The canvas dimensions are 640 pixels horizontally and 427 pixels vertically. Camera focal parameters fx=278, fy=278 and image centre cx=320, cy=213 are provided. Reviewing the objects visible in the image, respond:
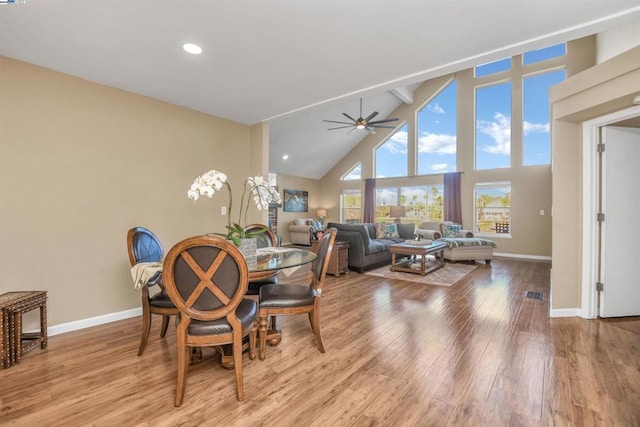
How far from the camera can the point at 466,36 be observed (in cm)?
210

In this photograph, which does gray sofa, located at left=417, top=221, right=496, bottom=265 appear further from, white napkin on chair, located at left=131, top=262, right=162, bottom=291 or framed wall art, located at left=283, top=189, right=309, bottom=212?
white napkin on chair, located at left=131, top=262, right=162, bottom=291

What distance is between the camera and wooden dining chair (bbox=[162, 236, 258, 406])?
5.20 ft

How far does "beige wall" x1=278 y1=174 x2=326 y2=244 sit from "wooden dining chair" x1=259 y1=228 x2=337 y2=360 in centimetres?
735

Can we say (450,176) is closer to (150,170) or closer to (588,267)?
(588,267)

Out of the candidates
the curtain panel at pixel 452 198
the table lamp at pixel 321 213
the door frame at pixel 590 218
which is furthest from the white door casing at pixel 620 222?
the table lamp at pixel 321 213

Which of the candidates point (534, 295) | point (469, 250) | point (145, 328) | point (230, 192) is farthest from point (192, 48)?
point (469, 250)

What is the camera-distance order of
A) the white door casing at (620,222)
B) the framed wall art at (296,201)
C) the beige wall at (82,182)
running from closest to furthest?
the beige wall at (82,182), the white door casing at (620,222), the framed wall art at (296,201)

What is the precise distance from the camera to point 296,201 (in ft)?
33.6

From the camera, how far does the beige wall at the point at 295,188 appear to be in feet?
31.8

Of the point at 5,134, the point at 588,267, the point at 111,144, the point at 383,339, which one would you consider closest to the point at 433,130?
the point at 588,267

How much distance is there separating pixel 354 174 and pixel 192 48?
8.64 metres

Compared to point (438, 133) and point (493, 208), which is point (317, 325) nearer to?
point (493, 208)

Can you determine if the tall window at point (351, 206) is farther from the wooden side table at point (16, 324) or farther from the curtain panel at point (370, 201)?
the wooden side table at point (16, 324)

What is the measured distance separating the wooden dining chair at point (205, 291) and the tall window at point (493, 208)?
309 inches
